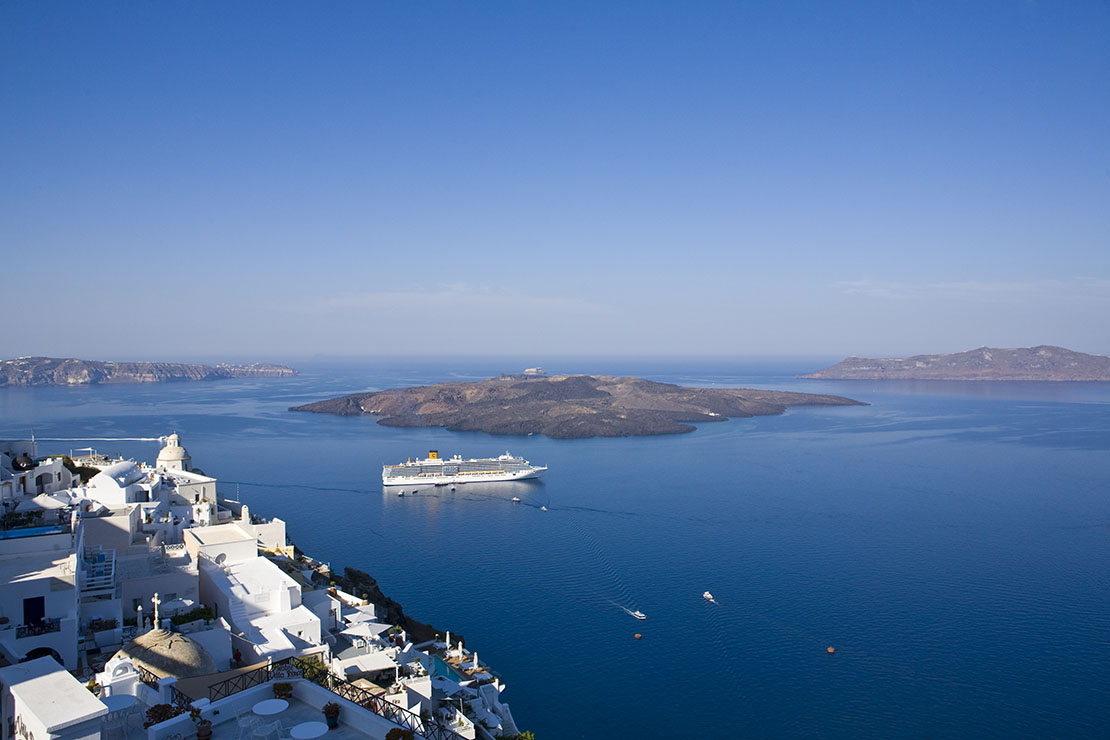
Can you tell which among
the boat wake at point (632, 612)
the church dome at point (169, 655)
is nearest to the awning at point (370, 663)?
the church dome at point (169, 655)

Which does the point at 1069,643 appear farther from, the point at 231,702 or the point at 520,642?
the point at 231,702

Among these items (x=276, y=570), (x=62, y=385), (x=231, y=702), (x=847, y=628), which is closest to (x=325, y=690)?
(x=231, y=702)

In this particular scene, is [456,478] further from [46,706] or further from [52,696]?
[46,706]

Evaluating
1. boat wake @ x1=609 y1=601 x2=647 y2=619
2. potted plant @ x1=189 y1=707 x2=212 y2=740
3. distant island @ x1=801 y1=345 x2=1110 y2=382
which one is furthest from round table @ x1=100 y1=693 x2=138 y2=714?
distant island @ x1=801 y1=345 x2=1110 y2=382

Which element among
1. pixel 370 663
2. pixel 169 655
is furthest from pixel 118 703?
pixel 370 663

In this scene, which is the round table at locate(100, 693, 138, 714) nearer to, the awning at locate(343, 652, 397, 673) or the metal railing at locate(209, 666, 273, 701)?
the metal railing at locate(209, 666, 273, 701)

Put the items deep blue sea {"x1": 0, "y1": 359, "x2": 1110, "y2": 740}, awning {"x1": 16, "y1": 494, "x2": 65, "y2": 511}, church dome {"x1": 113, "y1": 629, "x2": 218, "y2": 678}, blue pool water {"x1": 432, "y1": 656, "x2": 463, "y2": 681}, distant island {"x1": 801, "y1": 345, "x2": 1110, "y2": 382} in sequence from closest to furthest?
1. church dome {"x1": 113, "y1": 629, "x2": 218, "y2": 678}
2. awning {"x1": 16, "y1": 494, "x2": 65, "y2": 511}
3. blue pool water {"x1": 432, "y1": 656, "x2": 463, "y2": 681}
4. deep blue sea {"x1": 0, "y1": 359, "x2": 1110, "y2": 740}
5. distant island {"x1": 801, "y1": 345, "x2": 1110, "y2": 382}
